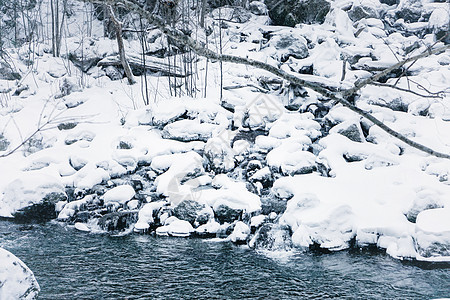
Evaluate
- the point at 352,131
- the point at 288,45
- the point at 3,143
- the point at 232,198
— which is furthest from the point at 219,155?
the point at 288,45

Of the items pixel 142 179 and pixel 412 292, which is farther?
pixel 142 179

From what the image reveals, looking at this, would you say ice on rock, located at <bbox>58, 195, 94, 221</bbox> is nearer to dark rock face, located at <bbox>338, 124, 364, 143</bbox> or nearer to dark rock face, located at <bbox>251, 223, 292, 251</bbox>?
dark rock face, located at <bbox>251, 223, 292, 251</bbox>

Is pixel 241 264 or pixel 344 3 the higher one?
pixel 344 3

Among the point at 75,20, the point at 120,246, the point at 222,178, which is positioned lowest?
the point at 120,246

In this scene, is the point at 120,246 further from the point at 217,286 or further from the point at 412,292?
the point at 412,292

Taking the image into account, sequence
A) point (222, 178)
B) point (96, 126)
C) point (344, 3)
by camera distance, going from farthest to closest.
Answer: point (344, 3) < point (96, 126) < point (222, 178)

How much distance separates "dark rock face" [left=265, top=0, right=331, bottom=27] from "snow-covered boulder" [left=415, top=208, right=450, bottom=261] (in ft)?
35.2

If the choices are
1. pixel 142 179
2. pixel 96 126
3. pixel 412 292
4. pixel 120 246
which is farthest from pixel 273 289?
pixel 96 126

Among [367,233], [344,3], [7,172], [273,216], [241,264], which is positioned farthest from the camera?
[344,3]

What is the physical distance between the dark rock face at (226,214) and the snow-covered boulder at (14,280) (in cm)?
259

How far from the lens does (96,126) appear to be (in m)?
8.24

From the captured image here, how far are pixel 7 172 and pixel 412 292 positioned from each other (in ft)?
21.4

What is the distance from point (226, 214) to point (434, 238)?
2.50 meters

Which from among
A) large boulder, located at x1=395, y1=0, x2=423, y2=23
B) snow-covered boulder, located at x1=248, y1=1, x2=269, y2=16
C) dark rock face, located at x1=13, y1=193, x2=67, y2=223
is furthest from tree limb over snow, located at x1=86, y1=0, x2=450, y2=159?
large boulder, located at x1=395, y1=0, x2=423, y2=23
